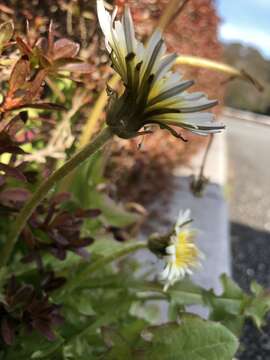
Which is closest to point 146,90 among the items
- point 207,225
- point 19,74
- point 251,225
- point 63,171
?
point 63,171

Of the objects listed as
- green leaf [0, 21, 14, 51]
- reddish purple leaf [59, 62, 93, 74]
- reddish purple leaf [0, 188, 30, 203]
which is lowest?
reddish purple leaf [0, 188, 30, 203]

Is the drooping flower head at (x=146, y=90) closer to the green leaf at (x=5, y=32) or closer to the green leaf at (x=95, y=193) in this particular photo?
the green leaf at (x=5, y=32)

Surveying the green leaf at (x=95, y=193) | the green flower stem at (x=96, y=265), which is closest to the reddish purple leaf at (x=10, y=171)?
the green flower stem at (x=96, y=265)

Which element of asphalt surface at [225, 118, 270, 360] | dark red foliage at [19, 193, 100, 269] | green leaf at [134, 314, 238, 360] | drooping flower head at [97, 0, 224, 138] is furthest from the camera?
asphalt surface at [225, 118, 270, 360]

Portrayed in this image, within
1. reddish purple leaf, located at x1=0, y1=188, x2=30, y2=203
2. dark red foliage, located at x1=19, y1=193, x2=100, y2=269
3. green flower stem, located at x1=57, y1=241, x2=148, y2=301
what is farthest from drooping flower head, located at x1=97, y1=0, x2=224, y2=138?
green flower stem, located at x1=57, y1=241, x2=148, y2=301

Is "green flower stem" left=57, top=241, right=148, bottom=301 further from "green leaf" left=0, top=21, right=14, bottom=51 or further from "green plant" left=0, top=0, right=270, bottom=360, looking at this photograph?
"green leaf" left=0, top=21, right=14, bottom=51

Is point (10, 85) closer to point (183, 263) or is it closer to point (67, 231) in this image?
point (67, 231)

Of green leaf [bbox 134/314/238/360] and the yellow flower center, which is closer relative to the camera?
green leaf [bbox 134/314/238/360]
